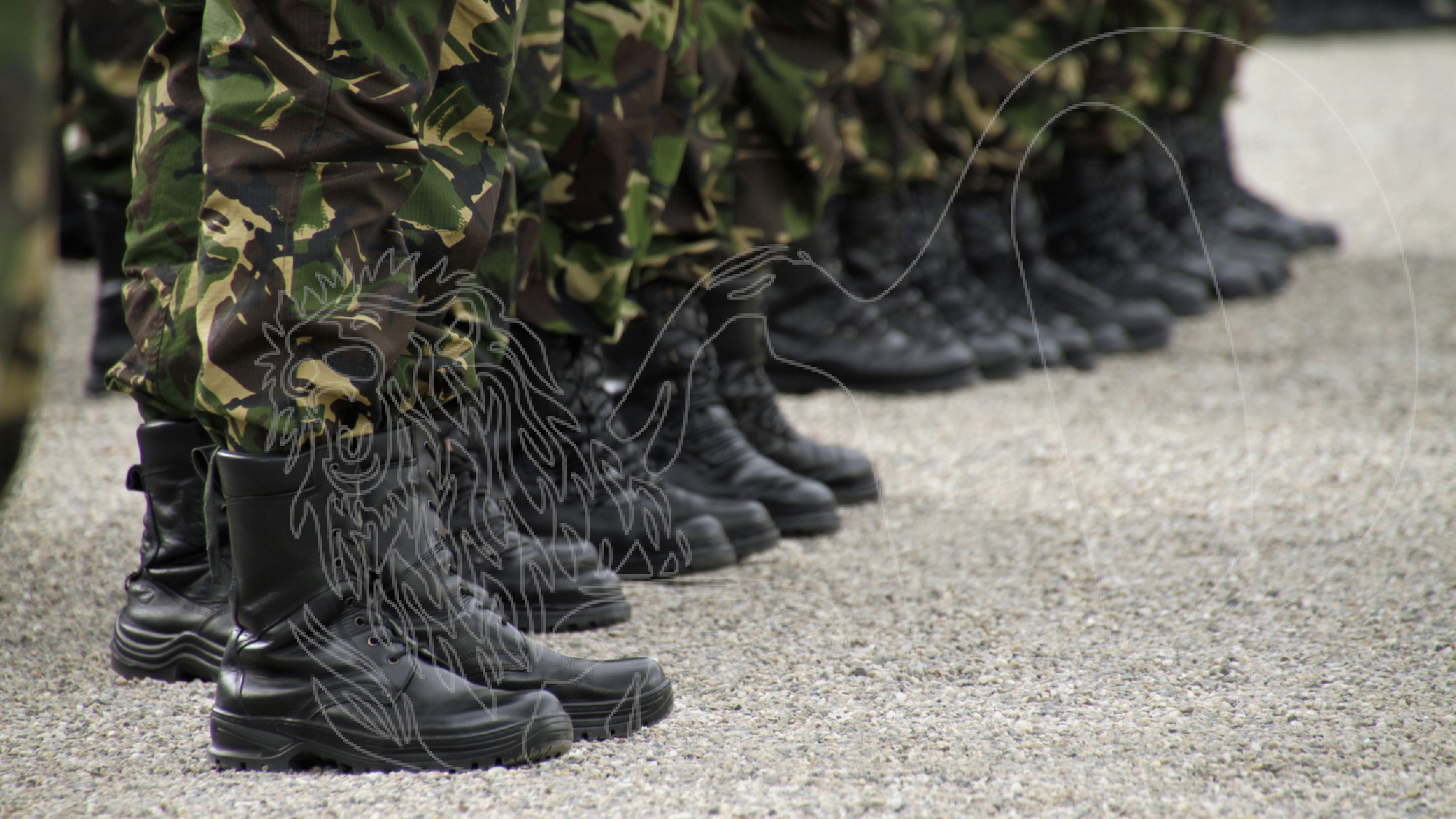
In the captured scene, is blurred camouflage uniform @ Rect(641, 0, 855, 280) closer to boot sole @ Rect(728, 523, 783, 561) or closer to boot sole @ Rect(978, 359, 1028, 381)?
boot sole @ Rect(728, 523, 783, 561)

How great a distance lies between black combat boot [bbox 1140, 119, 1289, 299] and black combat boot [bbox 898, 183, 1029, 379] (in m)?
1.06

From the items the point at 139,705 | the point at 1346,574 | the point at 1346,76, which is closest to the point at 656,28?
the point at 139,705

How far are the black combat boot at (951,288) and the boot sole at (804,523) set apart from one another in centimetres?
118

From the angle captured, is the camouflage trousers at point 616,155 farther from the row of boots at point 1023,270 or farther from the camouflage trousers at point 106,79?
the camouflage trousers at point 106,79

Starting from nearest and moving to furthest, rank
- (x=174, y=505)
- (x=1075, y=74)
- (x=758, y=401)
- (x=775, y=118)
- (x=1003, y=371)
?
(x=174, y=505), (x=758, y=401), (x=775, y=118), (x=1003, y=371), (x=1075, y=74)

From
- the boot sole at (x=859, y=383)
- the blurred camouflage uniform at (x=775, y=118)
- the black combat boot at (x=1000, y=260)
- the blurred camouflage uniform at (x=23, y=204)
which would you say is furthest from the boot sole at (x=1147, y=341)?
the blurred camouflage uniform at (x=23, y=204)

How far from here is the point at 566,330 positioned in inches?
73.4

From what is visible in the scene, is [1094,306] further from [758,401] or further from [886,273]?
[758,401]

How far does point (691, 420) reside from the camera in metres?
2.15

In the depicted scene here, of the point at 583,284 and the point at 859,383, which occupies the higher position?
the point at 583,284

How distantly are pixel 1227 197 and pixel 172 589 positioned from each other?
437 centimetres

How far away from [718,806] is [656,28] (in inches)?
42.0

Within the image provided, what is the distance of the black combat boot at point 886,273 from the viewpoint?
3160mm

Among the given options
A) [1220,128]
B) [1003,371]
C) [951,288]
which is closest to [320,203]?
[1003,371]
